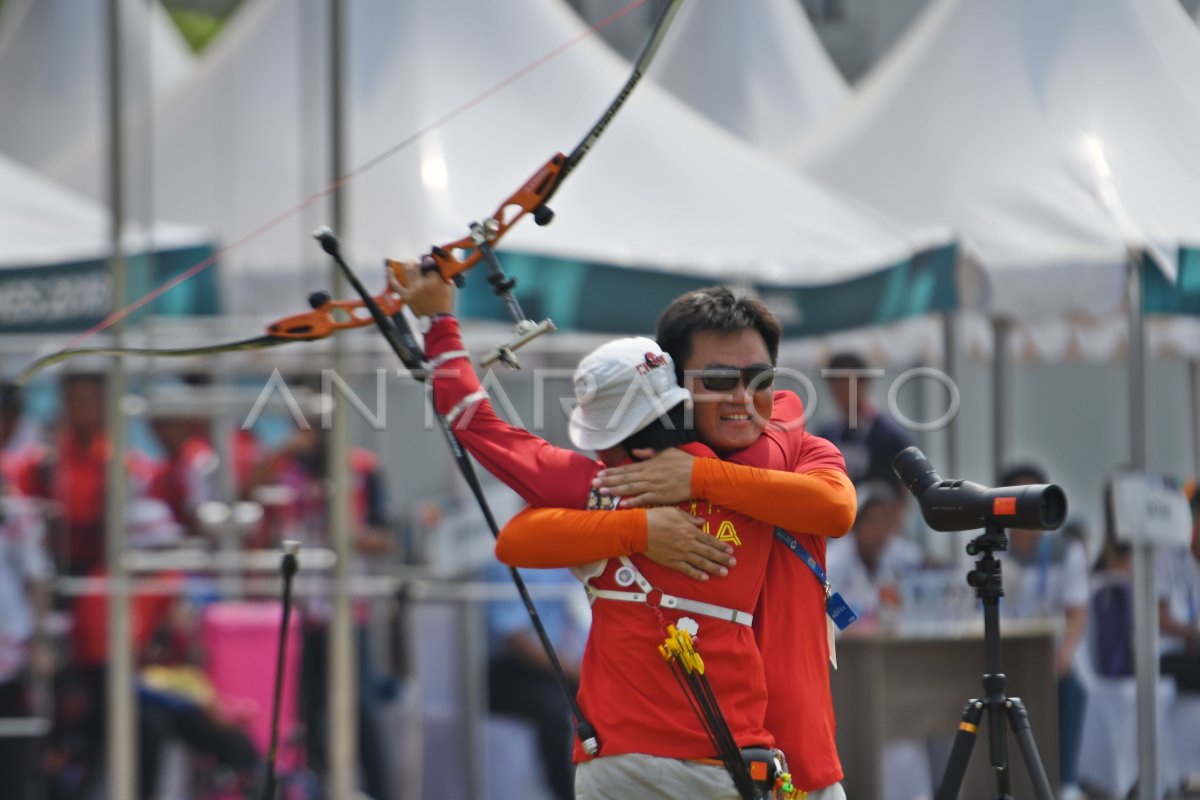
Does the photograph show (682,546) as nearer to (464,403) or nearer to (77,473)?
(464,403)

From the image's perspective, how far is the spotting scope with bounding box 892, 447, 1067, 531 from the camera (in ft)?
10.1

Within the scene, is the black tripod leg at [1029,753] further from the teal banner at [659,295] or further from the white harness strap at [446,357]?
the teal banner at [659,295]

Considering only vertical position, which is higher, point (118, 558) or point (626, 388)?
point (626, 388)

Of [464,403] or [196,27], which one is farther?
[196,27]

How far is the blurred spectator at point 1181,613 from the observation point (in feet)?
23.4

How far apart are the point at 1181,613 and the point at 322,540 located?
3619mm

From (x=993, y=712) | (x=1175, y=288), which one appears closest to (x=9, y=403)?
(x=1175, y=288)

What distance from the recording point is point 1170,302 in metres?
5.54

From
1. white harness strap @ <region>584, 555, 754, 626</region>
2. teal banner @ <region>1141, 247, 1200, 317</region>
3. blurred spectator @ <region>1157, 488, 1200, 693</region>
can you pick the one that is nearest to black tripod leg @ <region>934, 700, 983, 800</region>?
white harness strap @ <region>584, 555, 754, 626</region>

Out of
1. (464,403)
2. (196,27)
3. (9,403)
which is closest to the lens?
(464,403)

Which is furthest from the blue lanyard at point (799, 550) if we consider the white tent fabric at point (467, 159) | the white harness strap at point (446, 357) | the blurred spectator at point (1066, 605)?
the blurred spectator at point (1066, 605)

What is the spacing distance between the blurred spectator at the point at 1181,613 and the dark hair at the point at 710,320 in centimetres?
461

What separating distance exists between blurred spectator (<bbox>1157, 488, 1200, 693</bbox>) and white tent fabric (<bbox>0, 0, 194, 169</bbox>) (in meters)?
6.58

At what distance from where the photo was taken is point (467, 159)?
22.2ft
